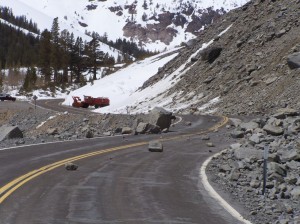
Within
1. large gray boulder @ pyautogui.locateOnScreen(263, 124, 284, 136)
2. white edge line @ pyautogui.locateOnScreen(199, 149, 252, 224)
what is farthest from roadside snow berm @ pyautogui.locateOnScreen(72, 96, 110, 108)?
white edge line @ pyautogui.locateOnScreen(199, 149, 252, 224)

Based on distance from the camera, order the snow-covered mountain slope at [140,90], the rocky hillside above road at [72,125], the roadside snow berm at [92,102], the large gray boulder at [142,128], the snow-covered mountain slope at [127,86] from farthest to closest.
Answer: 1. the roadside snow berm at [92,102]
2. the snow-covered mountain slope at [127,86]
3. the snow-covered mountain slope at [140,90]
4. the large gray boulder at [142,128]
5. the rocky hillside above road at [72,125]

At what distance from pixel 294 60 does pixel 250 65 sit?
7366 millimetres

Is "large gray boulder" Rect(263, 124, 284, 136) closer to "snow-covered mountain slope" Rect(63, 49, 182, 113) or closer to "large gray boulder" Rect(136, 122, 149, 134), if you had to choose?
"large gray boulder" Rect(136, 122, 149, 134)

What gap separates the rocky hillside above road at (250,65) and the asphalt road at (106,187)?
18727mm

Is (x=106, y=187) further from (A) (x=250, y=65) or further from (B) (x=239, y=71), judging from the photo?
(B) (x=239, y=71)

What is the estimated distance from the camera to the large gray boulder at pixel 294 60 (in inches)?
1553

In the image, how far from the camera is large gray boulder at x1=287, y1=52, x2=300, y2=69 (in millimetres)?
39450

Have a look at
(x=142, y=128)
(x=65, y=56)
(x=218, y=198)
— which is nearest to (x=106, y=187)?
(x=218, y=198)

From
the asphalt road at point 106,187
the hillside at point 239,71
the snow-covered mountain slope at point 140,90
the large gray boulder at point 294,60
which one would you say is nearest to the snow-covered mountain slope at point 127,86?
the snow-covered mountain slope at point 140,90

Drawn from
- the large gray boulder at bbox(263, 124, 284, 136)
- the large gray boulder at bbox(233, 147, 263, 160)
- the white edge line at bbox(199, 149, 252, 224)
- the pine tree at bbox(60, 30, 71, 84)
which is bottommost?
the white edge line at bbox(199, 149, 252, 224)

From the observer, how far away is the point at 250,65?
46.7 m

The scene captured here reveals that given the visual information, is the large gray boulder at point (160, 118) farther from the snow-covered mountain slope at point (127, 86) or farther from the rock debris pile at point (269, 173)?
the snow-covered mountain slope at point (127, 86)

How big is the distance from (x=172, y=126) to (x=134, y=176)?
1852 cm

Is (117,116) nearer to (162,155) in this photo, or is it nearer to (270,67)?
(162,155)
